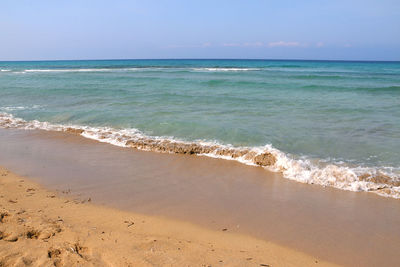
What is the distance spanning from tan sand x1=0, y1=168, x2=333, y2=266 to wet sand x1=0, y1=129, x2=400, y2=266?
26 cm

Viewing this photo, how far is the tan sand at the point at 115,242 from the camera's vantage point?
3.12 metres

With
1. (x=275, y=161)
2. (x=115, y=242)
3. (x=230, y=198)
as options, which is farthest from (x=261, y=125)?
(x=115, y=242)

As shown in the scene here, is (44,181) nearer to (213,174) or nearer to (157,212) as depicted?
(157,212)

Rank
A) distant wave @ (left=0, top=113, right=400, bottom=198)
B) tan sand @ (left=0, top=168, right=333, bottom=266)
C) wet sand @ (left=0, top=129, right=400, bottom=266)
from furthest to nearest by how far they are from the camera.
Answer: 1. distant wave @ (left=0, top=113, right=400, bottom=198)
2. wet sand @ (left=0, top=129, right=400, bottom=266)
3. tan sand @ (left=0, top=168, right=333, bottom=266)

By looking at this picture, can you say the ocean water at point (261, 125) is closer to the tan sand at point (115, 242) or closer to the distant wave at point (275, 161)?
the distant wave at point (275, 161)

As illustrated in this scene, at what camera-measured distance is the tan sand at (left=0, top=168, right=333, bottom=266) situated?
3.12 m

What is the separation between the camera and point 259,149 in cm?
698

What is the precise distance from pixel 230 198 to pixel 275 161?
2.03 metres

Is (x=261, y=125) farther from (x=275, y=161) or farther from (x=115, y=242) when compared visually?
(x=115, y=242)

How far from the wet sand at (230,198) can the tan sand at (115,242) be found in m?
0.26

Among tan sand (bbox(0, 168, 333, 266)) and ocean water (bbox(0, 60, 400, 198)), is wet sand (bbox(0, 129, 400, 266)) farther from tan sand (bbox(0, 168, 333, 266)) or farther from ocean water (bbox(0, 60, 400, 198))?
ocean water (bbox(0, 60, 400, 198))

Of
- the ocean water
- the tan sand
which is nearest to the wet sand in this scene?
the tan sand

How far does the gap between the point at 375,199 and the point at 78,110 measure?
430 inches

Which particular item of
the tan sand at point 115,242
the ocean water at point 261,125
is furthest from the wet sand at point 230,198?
the ocean water at point 261,125
